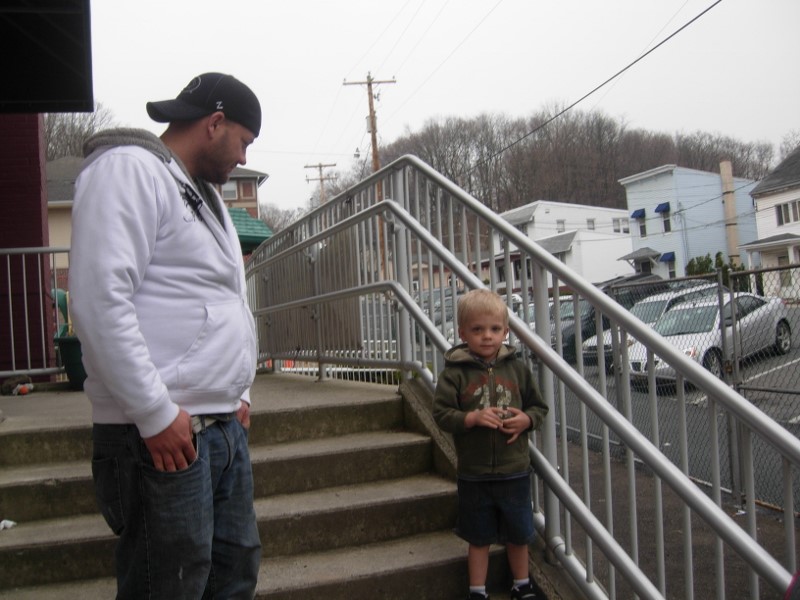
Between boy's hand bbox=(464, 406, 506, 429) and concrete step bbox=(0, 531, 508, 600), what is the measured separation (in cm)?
64

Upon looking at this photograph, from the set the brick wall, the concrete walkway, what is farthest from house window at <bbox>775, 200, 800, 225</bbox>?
the brick wall

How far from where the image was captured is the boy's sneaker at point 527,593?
2.67m

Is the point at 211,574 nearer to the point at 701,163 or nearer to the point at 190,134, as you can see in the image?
the point at 190,134

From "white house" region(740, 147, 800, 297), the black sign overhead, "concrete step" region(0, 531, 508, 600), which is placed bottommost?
"concrete step" region(0, 531, 508, 600)

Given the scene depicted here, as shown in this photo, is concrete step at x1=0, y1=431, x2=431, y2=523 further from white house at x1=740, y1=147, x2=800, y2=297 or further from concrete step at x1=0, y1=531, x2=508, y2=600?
white house at x1=740, y1=147, x2=800, y2=297

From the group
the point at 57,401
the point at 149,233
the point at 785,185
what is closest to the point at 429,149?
the point at 785,185

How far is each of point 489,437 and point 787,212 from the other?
3669cm

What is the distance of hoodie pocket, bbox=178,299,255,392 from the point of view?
171 centimetres

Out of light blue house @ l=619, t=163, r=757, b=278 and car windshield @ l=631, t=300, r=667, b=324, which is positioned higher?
light blue house @ l=619, t=163, r=757, b=278

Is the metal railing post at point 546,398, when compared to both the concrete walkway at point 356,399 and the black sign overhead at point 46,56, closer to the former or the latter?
the concrete walkway at point 356,399

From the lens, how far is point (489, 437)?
2656 millimetres

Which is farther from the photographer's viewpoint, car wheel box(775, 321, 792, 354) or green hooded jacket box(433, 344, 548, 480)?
car wheel box(775, 321, 792, 354)

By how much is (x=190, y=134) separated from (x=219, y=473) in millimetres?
870

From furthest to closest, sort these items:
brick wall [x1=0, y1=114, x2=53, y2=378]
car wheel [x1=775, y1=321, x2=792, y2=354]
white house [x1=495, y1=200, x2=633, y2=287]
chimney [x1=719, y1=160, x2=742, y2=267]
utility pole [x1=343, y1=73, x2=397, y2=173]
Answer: white house [x1=495, y1=200, x2=633, y2=287] → chimney [x1=719, y1=160, x2=742, y2=267] → utility pole [x1=343, y1=73, x2=397, y2=173] → brick wall [x1=0, y1=114, x2=53, y2=378] → car wheel [x1=775, y1=321, x2=792, y2=354]
